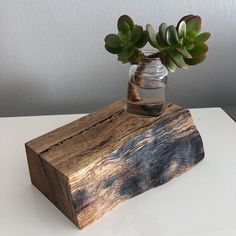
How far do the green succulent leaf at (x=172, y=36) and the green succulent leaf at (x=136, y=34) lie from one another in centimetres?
5

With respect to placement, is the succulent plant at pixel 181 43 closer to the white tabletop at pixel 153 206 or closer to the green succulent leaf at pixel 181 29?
the green succulent leaf at pixel 181 29

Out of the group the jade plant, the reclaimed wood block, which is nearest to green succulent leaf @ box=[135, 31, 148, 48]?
the jade plant

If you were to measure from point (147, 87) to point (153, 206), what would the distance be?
0.61 feet

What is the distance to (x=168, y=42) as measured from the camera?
0.54 metres

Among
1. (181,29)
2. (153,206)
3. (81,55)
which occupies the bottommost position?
(153,206)

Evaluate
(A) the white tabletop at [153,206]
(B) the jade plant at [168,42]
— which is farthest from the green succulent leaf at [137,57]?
(A) the white tabletop at [153,206]

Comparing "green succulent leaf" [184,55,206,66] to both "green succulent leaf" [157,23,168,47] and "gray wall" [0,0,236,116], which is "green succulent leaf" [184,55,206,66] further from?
"gray wall" [0,0,236,116]

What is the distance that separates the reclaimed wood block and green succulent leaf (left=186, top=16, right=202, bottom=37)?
15 centimetres

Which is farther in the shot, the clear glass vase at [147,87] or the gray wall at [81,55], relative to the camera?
the gray wall at [81,55]

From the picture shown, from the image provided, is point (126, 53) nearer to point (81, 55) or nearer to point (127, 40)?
point (127, 40)

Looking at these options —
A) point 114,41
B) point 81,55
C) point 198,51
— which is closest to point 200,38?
point 198,51

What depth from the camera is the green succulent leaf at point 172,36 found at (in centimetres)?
53

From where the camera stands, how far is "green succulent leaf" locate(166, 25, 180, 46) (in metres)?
0.53

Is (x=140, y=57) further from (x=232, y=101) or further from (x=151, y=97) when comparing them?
(x=232, y=101)
